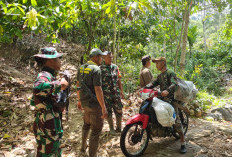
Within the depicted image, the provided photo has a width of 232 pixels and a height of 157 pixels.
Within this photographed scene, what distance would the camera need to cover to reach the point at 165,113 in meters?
3.15

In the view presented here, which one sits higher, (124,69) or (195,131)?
(124,69)

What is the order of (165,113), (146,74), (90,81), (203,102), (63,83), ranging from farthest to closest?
(203,102)
(146,74)
(165,113)
(90,81)
(63,83)

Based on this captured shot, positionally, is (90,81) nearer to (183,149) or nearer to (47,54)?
(47,54)

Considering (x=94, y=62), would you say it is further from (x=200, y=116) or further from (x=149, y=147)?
(x=200, y=116)

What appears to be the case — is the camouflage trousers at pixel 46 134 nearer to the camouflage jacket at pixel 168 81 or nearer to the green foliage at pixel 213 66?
the camouflage jacket at pixel 168 81

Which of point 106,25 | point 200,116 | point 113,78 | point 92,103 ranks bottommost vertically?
point 200,116

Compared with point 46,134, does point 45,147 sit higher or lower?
lower

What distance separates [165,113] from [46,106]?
210 cm

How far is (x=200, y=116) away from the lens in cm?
659

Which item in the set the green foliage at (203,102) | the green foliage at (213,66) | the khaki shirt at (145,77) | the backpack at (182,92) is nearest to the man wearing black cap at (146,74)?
the khaki shirt at (145,77)

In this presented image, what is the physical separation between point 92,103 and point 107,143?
1.41 m

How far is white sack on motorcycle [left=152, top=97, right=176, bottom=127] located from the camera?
3135 mm

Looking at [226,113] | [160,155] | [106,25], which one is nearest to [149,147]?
[160,155]

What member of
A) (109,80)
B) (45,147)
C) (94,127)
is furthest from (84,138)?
(109,80)
